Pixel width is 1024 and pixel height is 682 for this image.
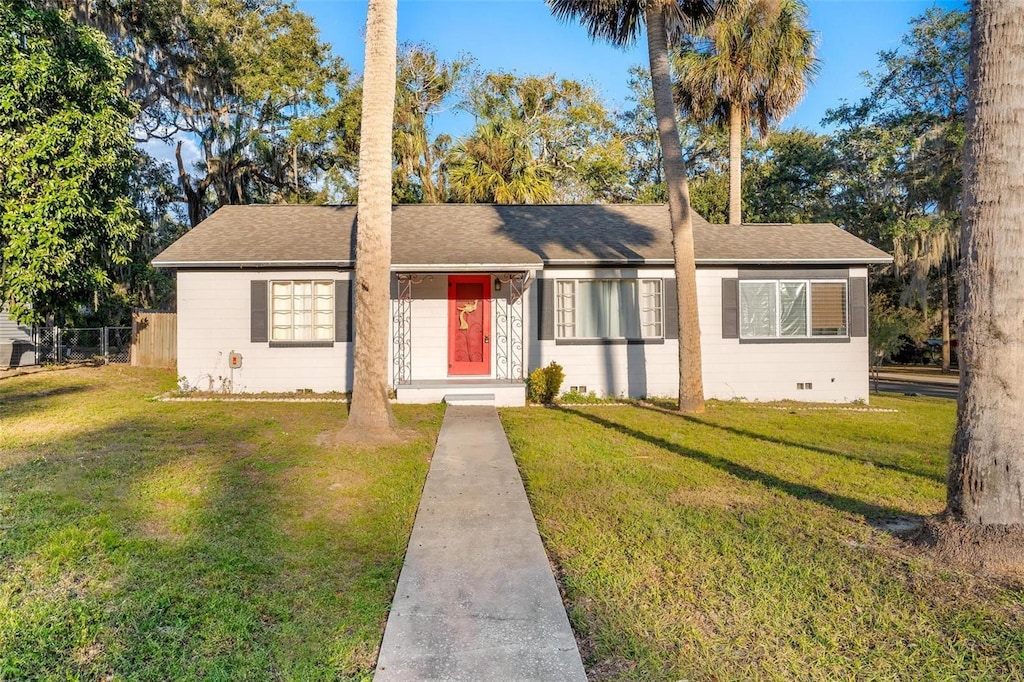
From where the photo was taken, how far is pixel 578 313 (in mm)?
11648

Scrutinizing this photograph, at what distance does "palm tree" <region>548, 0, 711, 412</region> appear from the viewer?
966cm

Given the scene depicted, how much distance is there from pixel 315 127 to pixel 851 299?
→ 19235mm

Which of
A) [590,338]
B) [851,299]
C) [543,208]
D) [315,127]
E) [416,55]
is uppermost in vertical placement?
[416,55]

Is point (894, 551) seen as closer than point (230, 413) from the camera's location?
Yes

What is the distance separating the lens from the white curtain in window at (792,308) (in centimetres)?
1167

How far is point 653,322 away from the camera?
460 inches

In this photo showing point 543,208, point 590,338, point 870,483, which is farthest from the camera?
point 543,208

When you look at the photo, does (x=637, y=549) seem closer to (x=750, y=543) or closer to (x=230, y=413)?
(x=750, y=543)

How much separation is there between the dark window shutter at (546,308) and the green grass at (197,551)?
186 inches

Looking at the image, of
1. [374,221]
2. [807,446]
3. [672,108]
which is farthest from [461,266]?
[807,446]

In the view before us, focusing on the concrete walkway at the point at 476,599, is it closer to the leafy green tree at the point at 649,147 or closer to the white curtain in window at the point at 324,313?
the white curtain in window at the point at 324,313

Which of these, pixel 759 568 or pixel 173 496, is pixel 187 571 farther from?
pixel 759 568

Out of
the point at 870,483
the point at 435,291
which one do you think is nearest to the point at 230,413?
the point at 435,291

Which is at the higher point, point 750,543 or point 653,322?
point 653,322
